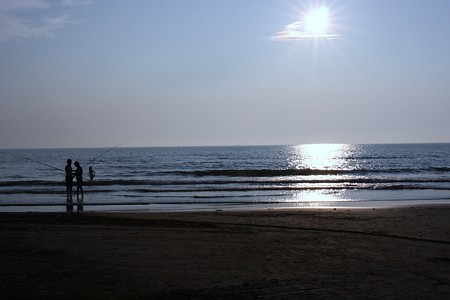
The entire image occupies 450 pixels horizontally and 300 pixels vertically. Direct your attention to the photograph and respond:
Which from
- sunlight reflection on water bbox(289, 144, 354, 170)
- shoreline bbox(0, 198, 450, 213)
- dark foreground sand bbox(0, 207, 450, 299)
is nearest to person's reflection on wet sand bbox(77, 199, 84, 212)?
shoreline bbox(0, 198, 450, 213)

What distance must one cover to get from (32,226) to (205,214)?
→ 5220 millimetres

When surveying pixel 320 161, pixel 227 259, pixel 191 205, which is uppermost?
pixel 320 161

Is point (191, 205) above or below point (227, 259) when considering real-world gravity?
below

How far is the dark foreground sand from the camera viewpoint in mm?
6102

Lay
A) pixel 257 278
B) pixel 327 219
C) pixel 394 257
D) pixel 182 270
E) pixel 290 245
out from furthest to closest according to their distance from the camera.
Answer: pixel 327 219
pixel 290 245
pixel 394 257
pixel 182 270
pixel 257 278

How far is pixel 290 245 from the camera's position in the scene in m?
9.20

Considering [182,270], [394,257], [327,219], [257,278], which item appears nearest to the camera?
[257,278]

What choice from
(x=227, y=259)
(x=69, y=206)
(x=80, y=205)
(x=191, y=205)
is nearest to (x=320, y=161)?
(x=191, y=205)

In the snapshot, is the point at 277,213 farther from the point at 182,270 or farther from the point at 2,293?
the point at 2,293

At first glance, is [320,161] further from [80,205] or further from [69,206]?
[69,206]

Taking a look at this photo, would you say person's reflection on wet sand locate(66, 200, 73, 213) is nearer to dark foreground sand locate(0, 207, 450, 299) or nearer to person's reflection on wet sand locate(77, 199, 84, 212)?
person's reflection on wet sand locate(77, 199, 84, 212)

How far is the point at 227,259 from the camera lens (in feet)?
26.1

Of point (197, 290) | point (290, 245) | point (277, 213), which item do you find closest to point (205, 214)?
point (277, 213)

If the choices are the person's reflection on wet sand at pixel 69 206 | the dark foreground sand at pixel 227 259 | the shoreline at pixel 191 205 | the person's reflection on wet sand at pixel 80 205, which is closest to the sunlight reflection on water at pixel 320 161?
the shoreline at pixel 191 205
